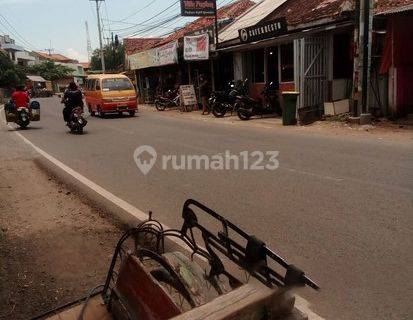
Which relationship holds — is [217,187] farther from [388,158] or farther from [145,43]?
[145,43]

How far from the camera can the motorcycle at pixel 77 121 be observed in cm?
1540

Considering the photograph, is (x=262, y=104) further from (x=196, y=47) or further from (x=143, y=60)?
(x=143, y=60)

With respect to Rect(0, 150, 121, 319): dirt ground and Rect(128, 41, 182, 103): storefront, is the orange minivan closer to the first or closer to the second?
Rect(128, 41, 182, 103): storefront

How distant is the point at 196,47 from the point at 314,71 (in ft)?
25.4

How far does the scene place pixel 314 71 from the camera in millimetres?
16375

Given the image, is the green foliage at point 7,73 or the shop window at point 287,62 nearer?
the shop window at point 287,62

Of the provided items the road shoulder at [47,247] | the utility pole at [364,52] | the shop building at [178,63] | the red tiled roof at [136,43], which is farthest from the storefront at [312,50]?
the red tiled roof at [136,43]

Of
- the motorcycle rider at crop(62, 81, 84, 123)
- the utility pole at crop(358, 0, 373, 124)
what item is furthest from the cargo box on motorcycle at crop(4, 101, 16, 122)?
the utility pole at crop(358, 0, 373, 124)

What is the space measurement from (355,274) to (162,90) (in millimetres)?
27675

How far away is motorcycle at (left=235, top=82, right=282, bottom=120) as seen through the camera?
57.8ft

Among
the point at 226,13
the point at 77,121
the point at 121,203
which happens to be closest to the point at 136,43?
the point at 226,13

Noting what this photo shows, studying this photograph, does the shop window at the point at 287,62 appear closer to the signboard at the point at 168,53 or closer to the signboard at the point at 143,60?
the signboard at the point at 168,53

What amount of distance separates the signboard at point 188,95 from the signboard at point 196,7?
3.65 m

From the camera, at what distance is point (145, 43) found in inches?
1679
